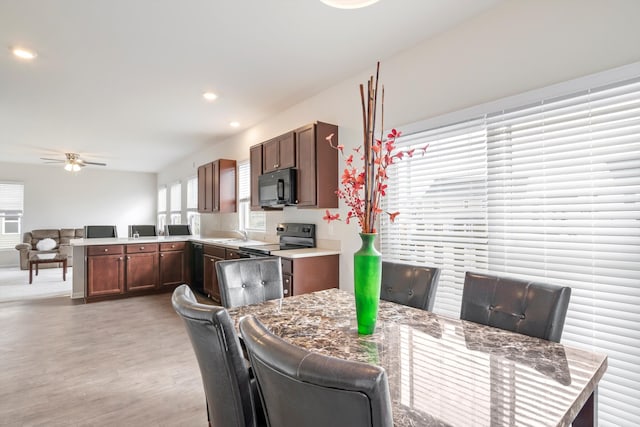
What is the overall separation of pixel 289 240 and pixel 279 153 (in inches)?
44.5

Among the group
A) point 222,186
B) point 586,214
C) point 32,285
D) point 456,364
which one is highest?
point 222,186

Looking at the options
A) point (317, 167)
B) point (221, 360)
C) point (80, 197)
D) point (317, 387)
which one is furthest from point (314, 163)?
point (80, 197)

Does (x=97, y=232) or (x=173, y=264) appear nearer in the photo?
(x=173, y=264)

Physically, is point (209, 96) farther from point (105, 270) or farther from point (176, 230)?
point (176, 230)

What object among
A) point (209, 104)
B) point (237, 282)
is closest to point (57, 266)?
point (209, 104)

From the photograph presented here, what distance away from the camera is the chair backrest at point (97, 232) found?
5.93m

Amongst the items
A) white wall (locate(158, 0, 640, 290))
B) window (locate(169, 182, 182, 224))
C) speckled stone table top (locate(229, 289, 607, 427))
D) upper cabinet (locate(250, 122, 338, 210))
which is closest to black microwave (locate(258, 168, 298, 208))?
upper cabinet (locate(250, 122, 338, 210))

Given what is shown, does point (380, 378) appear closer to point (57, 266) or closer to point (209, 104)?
point (209, 104)

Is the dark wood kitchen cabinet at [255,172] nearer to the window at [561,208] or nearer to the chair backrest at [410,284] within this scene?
the window at [561,208]

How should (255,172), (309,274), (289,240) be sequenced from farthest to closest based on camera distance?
(255,172) → (289,240) → (309,274)

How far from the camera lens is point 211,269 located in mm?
5055

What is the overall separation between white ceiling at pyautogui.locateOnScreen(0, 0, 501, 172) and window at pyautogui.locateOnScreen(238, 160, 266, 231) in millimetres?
867

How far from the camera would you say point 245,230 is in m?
5.54

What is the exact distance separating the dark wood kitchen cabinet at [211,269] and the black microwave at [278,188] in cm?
117
